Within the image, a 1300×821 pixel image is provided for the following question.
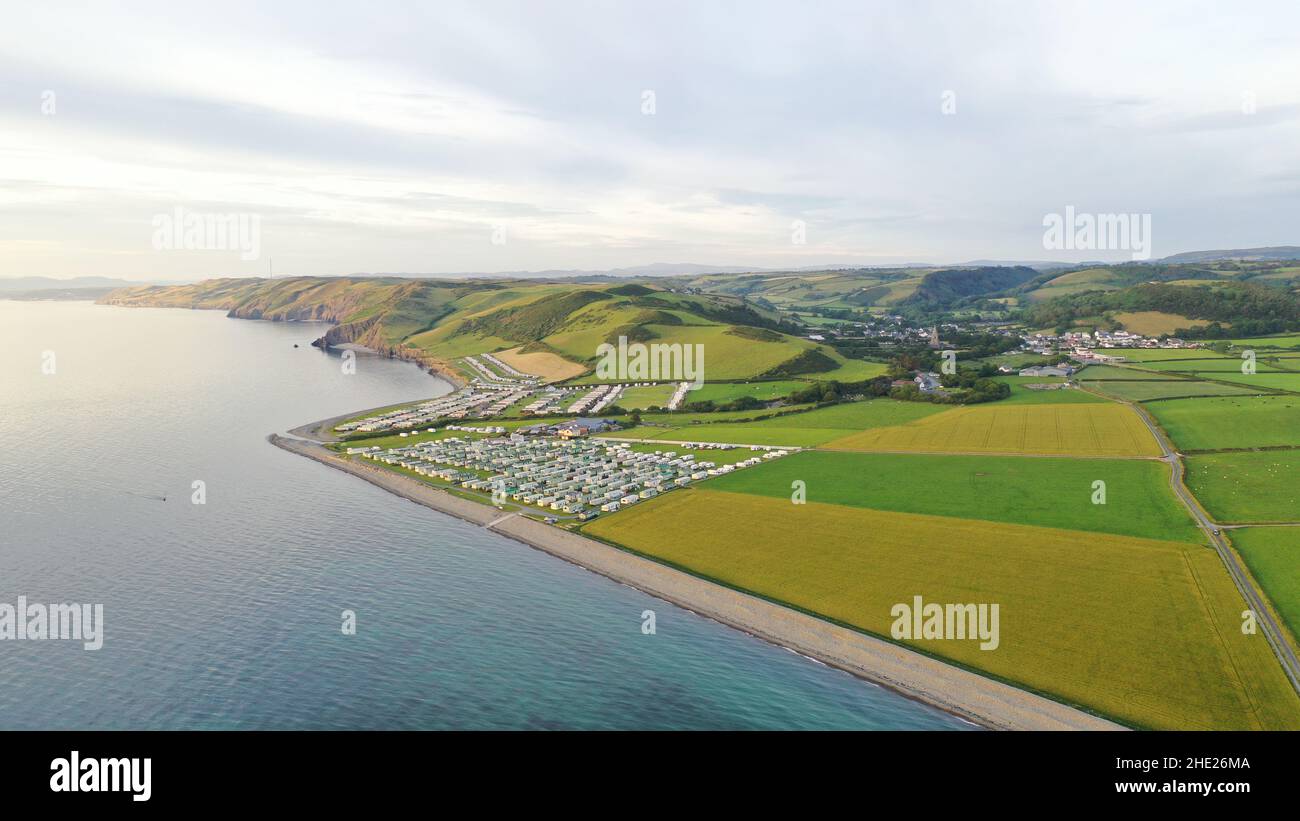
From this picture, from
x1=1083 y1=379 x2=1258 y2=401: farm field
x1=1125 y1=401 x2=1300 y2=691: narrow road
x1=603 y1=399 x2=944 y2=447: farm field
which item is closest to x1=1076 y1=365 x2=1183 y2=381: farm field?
x1=1083 y1=379 x2=1258 y2=401: farm field

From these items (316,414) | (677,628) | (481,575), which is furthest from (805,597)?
(316,414)

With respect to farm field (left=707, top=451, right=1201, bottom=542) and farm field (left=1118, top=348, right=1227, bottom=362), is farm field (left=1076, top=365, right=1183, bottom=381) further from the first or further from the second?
farm field (left=707, top=451, right=1201, bottom=542)

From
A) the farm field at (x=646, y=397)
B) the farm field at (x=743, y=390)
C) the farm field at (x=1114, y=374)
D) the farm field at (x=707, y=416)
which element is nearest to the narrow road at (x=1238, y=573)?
the farm field at (x=707, y=416)

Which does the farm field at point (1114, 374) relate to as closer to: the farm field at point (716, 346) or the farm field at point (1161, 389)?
the farm field at point (1161, 389)

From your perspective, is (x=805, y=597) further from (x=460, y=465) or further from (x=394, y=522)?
(x=460, y=465)

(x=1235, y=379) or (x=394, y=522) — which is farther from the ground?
(x=1235, y=379)
